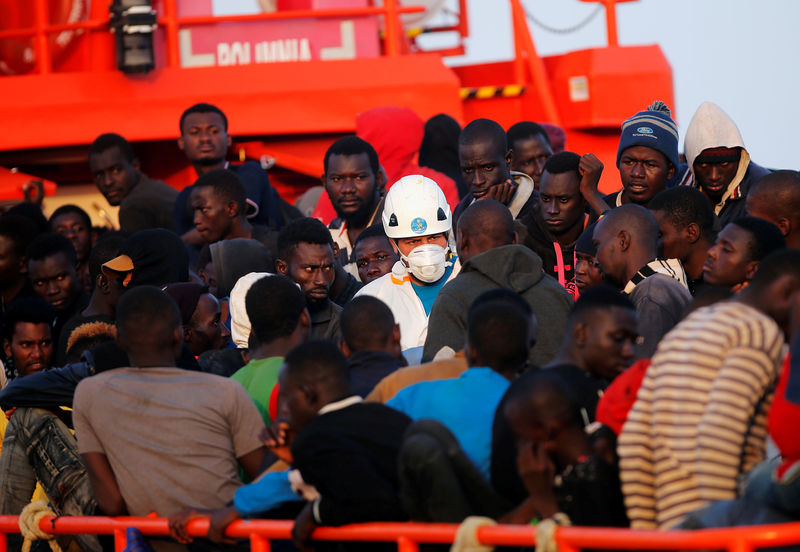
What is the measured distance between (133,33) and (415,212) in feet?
14.2

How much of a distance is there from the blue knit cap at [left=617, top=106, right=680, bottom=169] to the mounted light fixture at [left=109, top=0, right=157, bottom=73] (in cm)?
457

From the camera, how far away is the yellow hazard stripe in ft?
37.4

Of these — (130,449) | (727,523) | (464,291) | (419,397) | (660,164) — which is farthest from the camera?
(660,164)

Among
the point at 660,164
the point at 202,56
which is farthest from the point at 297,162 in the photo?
the point at 660,164

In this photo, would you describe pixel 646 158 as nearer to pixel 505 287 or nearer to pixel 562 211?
pixel 562 211

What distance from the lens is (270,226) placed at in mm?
9445

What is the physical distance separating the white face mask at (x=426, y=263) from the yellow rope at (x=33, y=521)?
6.76ft

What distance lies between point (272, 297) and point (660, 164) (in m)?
2.45

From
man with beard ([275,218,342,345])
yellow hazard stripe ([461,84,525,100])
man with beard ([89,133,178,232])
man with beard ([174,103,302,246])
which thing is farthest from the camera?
yellow hazard stripe ([461,84,525,100])

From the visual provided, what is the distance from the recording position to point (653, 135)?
7516 millimetres

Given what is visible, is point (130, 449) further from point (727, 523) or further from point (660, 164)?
point (660, 164)

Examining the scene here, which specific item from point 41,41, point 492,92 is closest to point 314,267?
point 492,92

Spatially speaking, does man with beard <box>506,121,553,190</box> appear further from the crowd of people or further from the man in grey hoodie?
the man in grey hoodie

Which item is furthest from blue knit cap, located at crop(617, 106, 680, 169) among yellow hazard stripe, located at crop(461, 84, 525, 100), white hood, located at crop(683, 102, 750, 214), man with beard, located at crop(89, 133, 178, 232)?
yellow hazard stripe, located at crop(461, 84, 525, 100)
